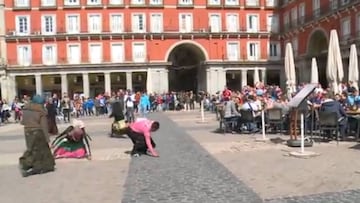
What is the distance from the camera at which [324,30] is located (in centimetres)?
4459

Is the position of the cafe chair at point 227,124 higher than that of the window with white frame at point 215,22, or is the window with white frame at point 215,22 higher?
the window with white frame at point 215,22

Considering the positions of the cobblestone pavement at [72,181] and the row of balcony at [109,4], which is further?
the row of balcony at [109,4]

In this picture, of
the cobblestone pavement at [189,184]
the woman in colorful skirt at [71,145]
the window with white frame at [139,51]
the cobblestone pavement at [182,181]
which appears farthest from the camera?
the window with white frame at [139,51]

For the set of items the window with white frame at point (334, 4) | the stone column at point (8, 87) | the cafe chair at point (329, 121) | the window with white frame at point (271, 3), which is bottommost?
the cafe chair at point (329, 121)

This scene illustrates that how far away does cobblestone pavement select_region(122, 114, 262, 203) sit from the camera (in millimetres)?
7455

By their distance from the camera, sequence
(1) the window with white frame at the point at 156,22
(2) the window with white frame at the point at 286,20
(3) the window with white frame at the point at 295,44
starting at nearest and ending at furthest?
(3) the window with white frame at the point at 295,44 < (1) the window with white frame at the point at 156,22 < (2) the window with white frame at the point at 286,20

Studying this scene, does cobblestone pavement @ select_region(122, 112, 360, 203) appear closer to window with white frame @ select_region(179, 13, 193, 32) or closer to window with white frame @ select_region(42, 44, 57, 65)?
window with white frame @ select_region(179, 13, 193, 32)

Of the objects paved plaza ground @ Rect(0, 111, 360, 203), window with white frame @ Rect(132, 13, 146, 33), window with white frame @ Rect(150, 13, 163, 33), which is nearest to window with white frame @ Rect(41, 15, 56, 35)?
window with white frame @ Rect(132, 13, 146, 33)

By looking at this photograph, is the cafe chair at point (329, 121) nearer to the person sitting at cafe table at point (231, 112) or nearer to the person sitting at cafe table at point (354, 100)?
the person sitting at cafe table at point (354, 100)

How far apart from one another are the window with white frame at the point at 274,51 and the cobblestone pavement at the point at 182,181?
45.7 m

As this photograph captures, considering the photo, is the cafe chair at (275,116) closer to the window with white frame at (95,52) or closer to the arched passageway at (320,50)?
the arched passageway at (320,50)

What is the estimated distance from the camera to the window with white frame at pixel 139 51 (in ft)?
174

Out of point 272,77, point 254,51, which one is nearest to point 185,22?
point 254,51

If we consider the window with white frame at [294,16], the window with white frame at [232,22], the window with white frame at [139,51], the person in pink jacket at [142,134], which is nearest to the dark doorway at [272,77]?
the window with white frame at [232,22]
